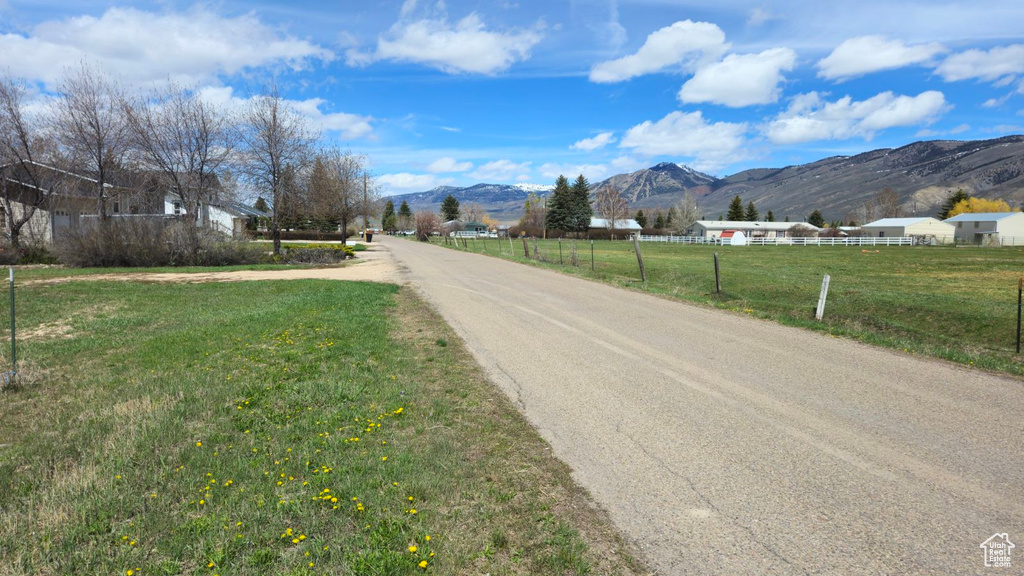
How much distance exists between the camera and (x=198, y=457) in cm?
438

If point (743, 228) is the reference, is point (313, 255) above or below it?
below

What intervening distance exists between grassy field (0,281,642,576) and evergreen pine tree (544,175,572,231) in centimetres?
8489

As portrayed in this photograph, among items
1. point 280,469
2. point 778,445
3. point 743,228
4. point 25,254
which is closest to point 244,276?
point 25,254

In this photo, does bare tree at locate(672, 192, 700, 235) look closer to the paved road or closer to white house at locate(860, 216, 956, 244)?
white house at locate(860, 216, 956, 244)

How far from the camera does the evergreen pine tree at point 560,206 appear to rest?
301 feet

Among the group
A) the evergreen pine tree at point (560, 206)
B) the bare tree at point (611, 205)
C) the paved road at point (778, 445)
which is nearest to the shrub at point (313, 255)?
the paved road at point (778, 445)

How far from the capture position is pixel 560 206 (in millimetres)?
92188

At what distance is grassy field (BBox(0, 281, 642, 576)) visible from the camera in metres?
3.07

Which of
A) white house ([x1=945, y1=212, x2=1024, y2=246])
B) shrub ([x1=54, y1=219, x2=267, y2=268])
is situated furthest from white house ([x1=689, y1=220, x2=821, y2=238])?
shrub ([x1=54, y1=219, x2=267, y2=268])

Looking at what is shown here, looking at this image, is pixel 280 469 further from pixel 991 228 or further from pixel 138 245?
pixel 991 228

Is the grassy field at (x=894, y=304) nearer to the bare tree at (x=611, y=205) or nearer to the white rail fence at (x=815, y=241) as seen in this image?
the white rail fence at (x=815, y=241)

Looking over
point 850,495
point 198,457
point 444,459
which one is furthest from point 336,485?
point 850,495

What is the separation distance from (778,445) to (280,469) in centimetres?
426

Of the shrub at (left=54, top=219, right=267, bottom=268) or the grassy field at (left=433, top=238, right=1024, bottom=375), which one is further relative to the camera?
the shrub at (left=54, top=219, right=267, bottom=268)
